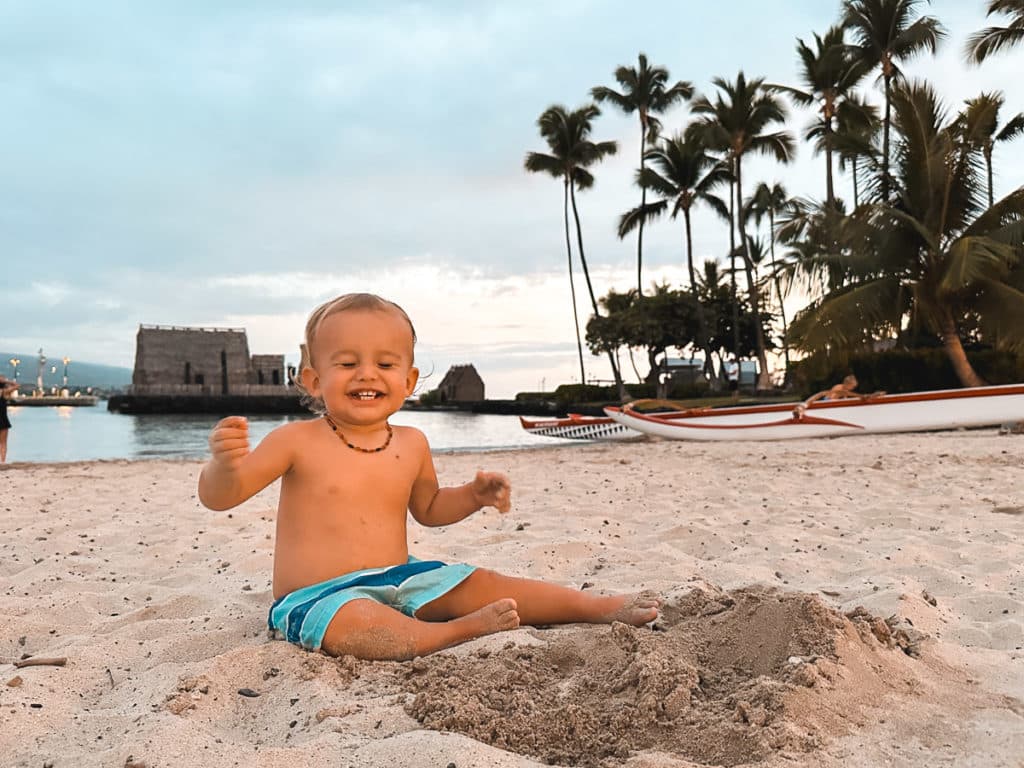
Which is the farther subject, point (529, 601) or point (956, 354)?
point (956, 354)

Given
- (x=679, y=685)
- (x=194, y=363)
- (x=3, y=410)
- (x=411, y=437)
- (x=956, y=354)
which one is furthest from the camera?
(x=194, y=363)

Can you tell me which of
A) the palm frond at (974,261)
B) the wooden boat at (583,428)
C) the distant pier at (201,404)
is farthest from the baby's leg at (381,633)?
the distant pier at (201,404)

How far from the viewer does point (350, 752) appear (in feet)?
5.14

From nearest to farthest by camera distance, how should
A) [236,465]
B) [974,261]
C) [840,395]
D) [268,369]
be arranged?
1. [236,465]
2. [840,395]
3. [974,261]
4. [268,369]

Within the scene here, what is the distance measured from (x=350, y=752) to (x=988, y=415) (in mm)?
12319

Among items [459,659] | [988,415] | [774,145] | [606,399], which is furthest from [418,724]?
[606,399]

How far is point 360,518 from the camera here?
248cm

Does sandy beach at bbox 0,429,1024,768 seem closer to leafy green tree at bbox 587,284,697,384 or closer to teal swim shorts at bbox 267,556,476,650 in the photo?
teal swim shorts at bbox 267,556,476,650

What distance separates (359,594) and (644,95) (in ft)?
107

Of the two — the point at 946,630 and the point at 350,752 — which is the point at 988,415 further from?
the point at 350,752

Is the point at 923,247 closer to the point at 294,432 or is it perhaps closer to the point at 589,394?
the point at 294,432

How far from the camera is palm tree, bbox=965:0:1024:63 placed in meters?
18.4

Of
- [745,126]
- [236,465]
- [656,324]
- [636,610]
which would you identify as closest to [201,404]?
[656,324]

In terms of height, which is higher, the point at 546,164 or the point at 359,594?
the point at 546,164
